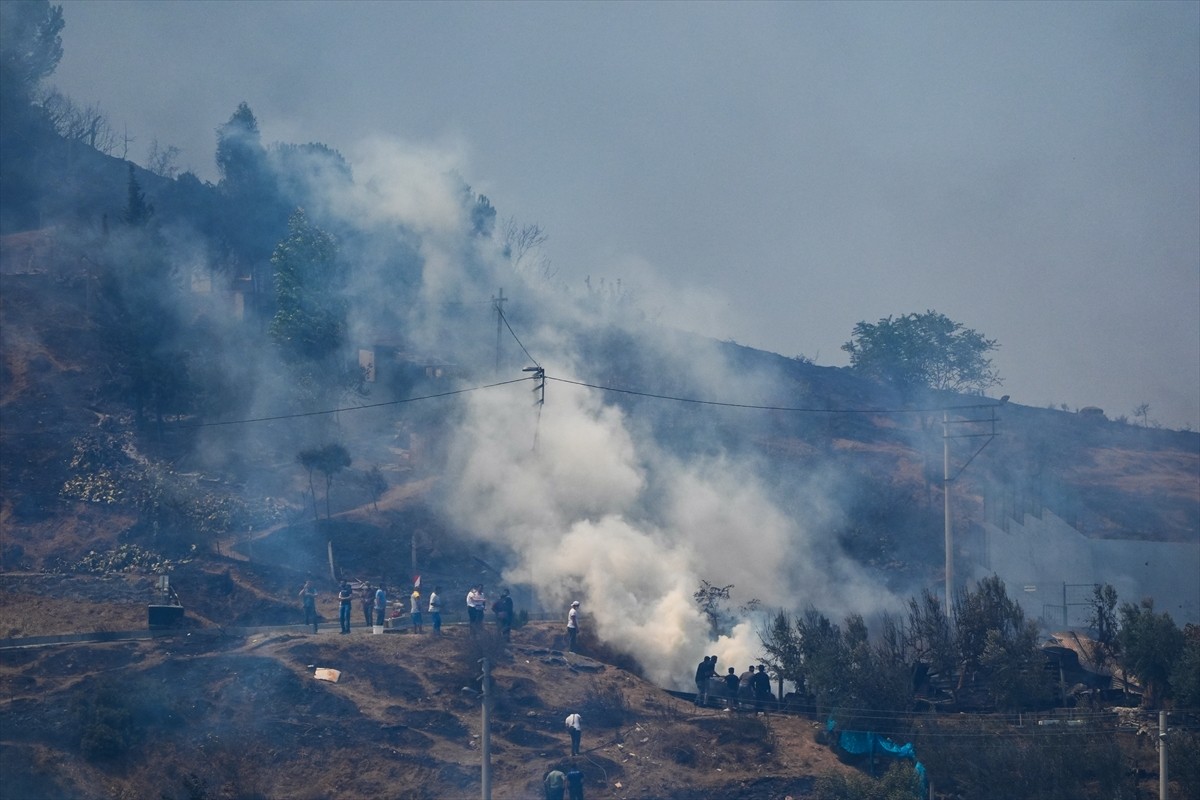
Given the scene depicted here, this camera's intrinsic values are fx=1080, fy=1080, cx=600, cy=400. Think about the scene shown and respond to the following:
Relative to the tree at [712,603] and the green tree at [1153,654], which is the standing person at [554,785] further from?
the green tree at [1153,654]

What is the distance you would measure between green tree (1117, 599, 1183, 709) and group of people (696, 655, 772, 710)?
33.9ft

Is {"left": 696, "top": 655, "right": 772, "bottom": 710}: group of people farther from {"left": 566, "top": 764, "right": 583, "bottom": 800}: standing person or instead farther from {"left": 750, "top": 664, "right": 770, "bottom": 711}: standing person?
{"left": 566, "top": 764, "right": 583, "bottom": 800}: standing person

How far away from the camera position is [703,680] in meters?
30.3

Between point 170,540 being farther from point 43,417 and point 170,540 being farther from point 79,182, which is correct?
point 79,182

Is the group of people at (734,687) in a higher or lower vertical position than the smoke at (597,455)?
lower

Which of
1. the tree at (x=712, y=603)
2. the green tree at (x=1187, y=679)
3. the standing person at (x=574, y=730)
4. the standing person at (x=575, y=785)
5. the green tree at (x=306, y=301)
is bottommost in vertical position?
the standing person at (x=575, y=785)

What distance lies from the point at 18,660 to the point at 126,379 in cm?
2030

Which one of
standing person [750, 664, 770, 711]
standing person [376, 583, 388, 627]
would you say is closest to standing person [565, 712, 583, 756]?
standing person [750, 664, 770, 711]

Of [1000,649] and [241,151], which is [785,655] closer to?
[1000,649]

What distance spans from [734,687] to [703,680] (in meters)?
0.93

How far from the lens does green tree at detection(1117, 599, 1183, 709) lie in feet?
98.3

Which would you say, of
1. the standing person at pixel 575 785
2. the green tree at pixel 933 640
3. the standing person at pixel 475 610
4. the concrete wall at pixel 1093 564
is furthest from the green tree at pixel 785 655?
the concrete wall at pixel 1093 564

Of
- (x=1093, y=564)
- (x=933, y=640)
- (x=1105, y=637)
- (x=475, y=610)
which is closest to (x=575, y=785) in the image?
(x=475, y=610)

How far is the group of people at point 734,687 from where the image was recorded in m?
29.8
